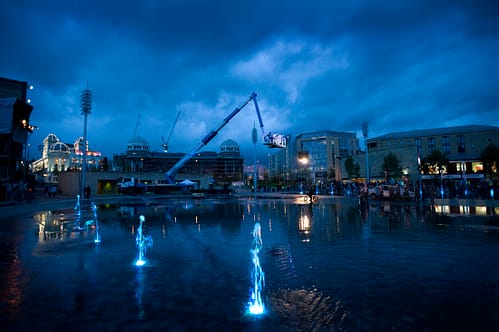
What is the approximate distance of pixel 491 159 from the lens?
59.2m

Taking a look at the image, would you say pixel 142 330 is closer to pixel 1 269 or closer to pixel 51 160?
pixel 1 269

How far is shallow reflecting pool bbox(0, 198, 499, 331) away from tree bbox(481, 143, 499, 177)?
207ft

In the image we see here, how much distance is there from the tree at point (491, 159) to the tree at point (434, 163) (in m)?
7.76

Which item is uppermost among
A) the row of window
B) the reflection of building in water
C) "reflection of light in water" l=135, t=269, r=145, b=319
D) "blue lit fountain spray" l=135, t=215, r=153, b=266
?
the reflection of building in water

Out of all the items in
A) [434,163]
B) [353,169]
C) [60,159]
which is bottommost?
[353,169]

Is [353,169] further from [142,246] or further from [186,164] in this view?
[186,164]

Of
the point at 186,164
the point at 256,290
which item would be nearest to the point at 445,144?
the point at 256,290

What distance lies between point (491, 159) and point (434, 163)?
36.4 feet

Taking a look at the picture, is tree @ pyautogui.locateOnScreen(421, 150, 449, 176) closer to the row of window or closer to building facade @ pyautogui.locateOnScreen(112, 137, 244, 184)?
the row of window

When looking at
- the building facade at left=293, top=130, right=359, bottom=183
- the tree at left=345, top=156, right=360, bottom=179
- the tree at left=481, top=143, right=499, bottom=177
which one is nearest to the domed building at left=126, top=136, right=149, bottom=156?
the building facade at left=293, top=130, right=359, bottom=183

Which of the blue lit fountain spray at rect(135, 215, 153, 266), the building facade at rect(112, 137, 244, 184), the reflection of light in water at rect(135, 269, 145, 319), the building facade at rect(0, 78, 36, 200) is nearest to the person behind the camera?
the reflection of light in water at rect(135, 269, 145, 319)

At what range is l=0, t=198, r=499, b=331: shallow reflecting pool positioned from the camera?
404 cm

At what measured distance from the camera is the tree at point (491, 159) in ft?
192

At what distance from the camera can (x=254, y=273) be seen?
20.4 feet
